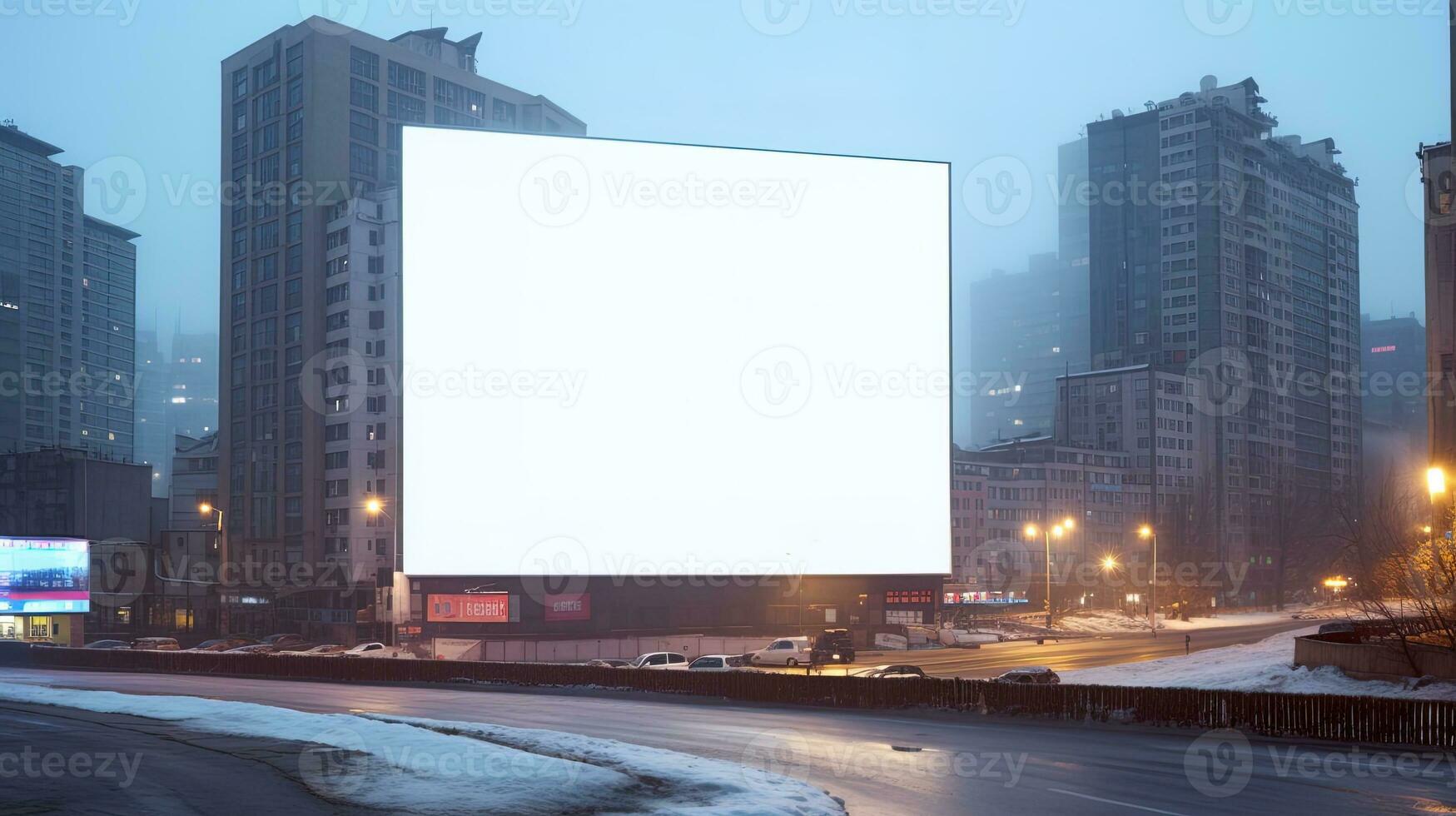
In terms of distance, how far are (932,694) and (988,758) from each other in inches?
447

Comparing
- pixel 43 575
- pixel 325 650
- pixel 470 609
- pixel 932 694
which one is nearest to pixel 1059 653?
pixel 470 609

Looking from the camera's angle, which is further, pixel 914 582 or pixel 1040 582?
pixel 1040 582

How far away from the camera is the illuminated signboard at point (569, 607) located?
247ft

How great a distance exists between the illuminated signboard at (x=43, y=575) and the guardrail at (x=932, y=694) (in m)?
20.2

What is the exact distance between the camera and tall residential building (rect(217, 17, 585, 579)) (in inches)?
4486

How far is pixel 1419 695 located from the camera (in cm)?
3416

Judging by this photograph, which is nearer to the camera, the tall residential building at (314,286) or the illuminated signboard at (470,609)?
the illuminated signboard at (470,609)

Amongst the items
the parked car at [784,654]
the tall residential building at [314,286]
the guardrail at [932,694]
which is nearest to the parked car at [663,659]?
the parked car at [784,654]

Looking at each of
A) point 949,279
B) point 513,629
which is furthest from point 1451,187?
point 513,629

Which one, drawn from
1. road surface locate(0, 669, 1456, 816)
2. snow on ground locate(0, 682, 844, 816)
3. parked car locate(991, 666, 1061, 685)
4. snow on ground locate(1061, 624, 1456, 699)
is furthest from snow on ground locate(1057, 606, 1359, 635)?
snow on ground locate(0, 682, 844, 816)

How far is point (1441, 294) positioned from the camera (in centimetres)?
6550

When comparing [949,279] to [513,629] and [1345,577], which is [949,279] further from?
[1345,577]

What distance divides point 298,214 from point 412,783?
360 ft

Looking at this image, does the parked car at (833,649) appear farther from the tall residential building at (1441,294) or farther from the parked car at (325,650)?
the parked car at (325,650)
